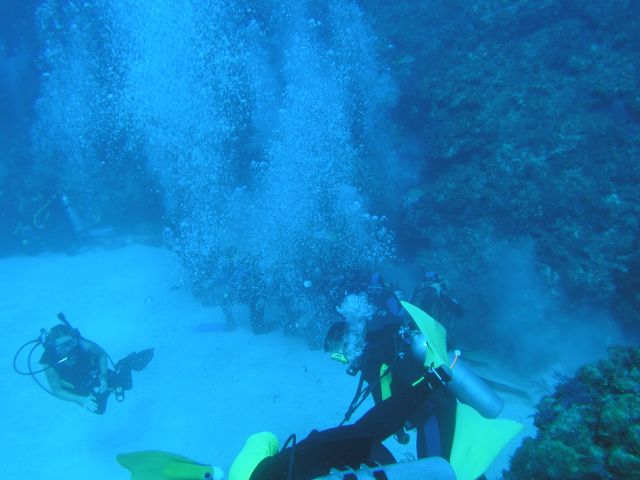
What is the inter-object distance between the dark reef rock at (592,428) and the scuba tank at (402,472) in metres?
0.79

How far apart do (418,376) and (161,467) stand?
1556mm

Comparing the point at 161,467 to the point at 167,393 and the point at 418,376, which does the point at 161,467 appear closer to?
the point at 418,376

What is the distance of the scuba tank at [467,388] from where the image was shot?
2.61m

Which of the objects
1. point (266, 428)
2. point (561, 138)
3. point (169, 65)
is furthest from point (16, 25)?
point (561, 138)

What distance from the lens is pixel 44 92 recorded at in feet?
40.0

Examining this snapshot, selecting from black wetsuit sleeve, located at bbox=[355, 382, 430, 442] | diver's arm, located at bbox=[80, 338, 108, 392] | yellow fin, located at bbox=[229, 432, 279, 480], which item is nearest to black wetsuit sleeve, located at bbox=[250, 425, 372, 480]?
yellow fin, located at bbox=[229, 432, 279, 480]

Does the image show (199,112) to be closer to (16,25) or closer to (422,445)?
(16,25)

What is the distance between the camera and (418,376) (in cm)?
252

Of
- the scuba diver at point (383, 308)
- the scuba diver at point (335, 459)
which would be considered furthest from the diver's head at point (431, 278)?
the scuba diver at point (335, 459)

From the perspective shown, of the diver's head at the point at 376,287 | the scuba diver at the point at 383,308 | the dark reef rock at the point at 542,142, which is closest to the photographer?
the scuba diver at the point at 383,308

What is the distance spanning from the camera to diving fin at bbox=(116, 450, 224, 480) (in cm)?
156

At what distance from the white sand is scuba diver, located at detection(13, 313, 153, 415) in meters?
0.58

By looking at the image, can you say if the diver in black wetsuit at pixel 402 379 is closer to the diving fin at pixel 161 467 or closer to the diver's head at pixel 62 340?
the diving fin at pixel 161 467

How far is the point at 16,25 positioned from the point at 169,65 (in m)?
4.91
